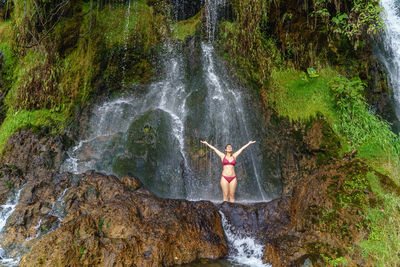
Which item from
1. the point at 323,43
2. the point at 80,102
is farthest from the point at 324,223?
the point at 80,102

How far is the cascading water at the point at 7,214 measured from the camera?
4812mm

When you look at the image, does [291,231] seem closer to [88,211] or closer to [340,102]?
[88,211]

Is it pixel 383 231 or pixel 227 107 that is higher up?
pixel 383 231

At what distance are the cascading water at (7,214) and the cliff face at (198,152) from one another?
15 centimetres

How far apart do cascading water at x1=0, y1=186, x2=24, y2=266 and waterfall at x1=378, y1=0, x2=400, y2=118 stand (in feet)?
34.1

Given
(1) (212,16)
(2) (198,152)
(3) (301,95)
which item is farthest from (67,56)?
(3) (301,95)

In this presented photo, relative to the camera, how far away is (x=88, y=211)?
543cm

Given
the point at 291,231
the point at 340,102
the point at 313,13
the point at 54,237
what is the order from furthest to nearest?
the point at 313,13 → the point at 340,102 → the point at 291,231 → the point at 54,237

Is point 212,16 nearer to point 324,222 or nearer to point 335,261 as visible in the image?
point 324,222

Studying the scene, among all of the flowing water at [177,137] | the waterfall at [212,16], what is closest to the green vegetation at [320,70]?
the waterfall at [212,16]

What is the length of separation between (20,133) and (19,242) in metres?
4.20

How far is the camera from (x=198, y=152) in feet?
26.6

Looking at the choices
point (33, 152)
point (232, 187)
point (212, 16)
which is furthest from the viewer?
point (212, 16)

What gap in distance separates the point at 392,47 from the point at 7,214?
38.7ft
